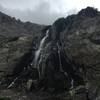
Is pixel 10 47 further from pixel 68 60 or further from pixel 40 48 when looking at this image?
pixel 68 60

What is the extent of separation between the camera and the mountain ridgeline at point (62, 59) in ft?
201

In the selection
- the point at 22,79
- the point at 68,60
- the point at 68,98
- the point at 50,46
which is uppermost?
the point at 50,46

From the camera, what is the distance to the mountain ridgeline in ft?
201

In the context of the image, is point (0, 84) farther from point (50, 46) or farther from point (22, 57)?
point (50, 46)

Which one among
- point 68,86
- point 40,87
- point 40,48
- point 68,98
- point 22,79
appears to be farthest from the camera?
point 40,48

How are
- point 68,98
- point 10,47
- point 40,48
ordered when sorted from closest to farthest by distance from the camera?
point 68,98
point 40,48
point 10,47

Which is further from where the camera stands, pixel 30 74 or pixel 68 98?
pixel 30 74

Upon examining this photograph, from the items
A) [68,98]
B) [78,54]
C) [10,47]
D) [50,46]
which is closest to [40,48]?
[50,46]

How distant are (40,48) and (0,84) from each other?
16351mm

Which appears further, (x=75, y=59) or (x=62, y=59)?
(x=62, y=59)

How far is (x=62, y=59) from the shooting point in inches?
2746

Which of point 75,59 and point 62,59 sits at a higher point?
point 62,59

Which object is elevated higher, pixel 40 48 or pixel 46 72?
pixel 40 48

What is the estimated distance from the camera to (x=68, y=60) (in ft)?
221
